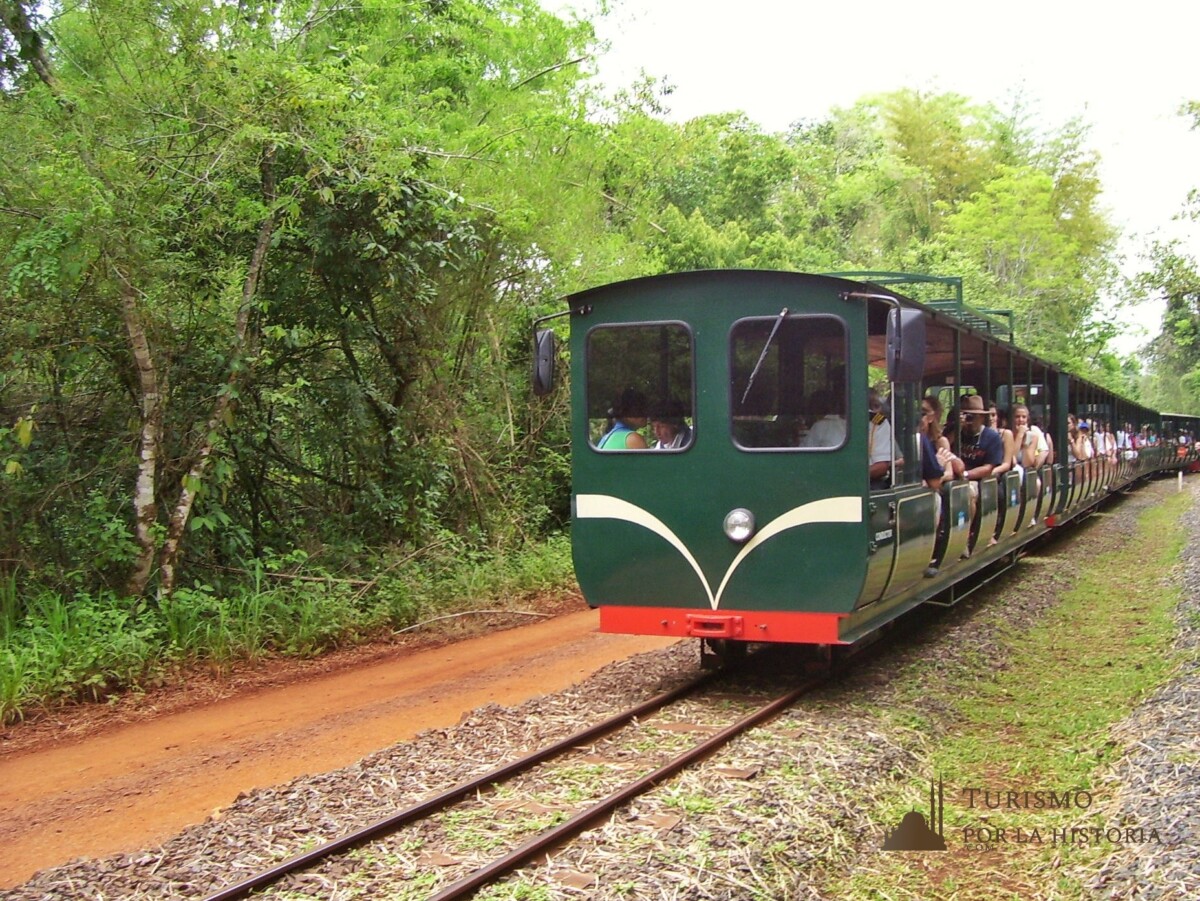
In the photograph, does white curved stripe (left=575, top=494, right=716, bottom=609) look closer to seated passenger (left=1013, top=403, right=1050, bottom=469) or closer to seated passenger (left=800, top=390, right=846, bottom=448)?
seated passenger (left=800, top=390, right=846, bottom=448)

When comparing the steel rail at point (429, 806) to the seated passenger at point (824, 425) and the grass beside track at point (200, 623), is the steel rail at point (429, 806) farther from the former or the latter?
the grass beside track at point (200, 623)

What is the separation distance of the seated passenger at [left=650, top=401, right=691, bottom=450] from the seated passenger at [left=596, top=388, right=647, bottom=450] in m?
0.10

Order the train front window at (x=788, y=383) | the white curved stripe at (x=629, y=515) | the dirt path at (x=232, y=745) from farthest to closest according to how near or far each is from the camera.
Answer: the white curved stripe at (x=629, y=515), the train front window at (x=788, y=383), the dirt path at (x=232, y=745)

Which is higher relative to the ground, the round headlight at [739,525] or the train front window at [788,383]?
the train front window at [788,383]

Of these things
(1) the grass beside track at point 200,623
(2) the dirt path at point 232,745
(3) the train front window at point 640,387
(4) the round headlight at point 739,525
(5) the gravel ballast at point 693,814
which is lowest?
(2) the dirt path at point 232,745

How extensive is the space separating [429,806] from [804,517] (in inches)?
118

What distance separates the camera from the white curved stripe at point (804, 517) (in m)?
7.02

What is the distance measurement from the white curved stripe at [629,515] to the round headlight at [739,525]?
0.32 meters

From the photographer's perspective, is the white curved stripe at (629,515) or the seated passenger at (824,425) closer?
the seated passenger at (824,425)

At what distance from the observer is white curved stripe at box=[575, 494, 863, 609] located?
277 inches

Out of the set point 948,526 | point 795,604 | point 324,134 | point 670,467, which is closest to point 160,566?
point 324,134

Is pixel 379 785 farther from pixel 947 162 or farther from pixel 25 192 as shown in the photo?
pixel 947 162

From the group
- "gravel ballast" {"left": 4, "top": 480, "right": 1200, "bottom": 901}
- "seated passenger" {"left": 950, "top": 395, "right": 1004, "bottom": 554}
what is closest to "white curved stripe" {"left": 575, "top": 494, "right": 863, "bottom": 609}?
"gravel ballast" {"left": 4, "top": 480, "right": 1200, "bottom": 901}

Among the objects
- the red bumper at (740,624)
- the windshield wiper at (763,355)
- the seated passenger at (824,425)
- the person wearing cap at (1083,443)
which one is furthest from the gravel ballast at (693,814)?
the person wearing cap at (1083,443)
